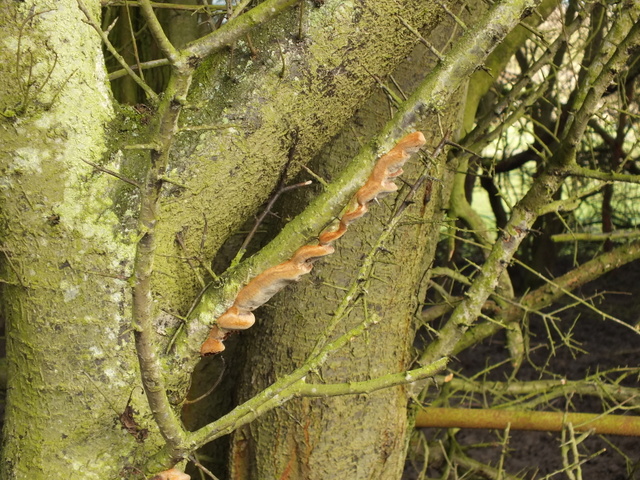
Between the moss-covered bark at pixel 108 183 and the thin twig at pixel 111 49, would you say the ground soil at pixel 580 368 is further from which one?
the thin twig at pixel 111 49

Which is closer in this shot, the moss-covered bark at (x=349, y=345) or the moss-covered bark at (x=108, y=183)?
the moss-covered bark at (x=108, y=183)

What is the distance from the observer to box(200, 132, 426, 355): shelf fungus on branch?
130cm

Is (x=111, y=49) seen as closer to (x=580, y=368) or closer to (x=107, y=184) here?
(x=107, y=184)

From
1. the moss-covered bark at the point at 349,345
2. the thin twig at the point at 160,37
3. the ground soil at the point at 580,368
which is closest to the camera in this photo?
the thin twig at the point at 160,37

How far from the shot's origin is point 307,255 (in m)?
1.36

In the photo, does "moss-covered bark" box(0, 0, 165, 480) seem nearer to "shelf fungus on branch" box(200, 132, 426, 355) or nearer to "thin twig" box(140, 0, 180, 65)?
"shelf fungus on branch" box(200, 132, 426, 355)

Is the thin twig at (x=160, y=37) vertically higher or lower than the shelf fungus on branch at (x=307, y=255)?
higher

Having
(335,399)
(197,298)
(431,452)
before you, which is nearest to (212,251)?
(197,298)

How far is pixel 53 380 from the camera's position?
1.42 metres

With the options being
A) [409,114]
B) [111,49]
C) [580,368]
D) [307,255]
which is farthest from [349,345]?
[580,368]

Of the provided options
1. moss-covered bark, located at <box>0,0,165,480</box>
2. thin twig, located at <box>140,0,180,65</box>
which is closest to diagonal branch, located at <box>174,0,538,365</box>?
moss-covered bark, located at <box>0,0,165,480</box>

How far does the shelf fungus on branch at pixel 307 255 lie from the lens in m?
1.30

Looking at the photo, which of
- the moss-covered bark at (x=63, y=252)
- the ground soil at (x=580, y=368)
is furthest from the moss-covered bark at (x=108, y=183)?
the ground soil at (x=580, y=368)

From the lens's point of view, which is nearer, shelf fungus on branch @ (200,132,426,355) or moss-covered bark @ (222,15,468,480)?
shelf fungus on branch @ (200,132,426,355)
